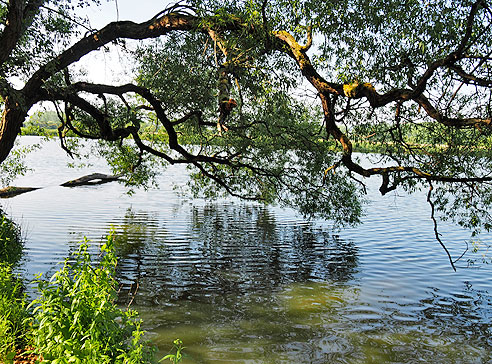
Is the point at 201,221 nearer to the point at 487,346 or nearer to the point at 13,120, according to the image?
the point at 13,120

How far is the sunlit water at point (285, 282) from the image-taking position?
735cm

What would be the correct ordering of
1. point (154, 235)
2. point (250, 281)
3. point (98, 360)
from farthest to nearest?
point (154, 235), point (250, 281), point (98, 360)

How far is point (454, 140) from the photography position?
401 inches

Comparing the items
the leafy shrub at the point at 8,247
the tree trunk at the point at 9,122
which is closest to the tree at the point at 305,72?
the tree trunk at the point at 9,122

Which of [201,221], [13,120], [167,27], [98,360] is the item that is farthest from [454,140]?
[201,221]

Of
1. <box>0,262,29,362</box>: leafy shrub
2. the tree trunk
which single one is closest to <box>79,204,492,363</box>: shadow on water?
<box>0,262,29,362</box>: leafy shrub

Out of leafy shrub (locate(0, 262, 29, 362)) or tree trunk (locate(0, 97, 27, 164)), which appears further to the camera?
tree trunk (locate(0, 97, 27, 164))

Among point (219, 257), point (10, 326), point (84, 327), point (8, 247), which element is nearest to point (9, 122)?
point (8, 247)

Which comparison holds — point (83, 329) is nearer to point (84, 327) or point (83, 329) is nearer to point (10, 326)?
point (84, 327)

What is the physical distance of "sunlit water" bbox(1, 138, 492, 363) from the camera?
24.1ft

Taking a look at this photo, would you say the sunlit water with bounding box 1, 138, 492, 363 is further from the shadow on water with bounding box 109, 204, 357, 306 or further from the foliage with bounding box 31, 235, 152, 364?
the foliage with bounding box 31, 235, 152, 364

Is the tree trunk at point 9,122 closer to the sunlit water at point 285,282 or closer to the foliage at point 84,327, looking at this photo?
the sunlit water at point 285,282

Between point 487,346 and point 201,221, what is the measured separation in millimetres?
14145

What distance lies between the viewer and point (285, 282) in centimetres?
1105
